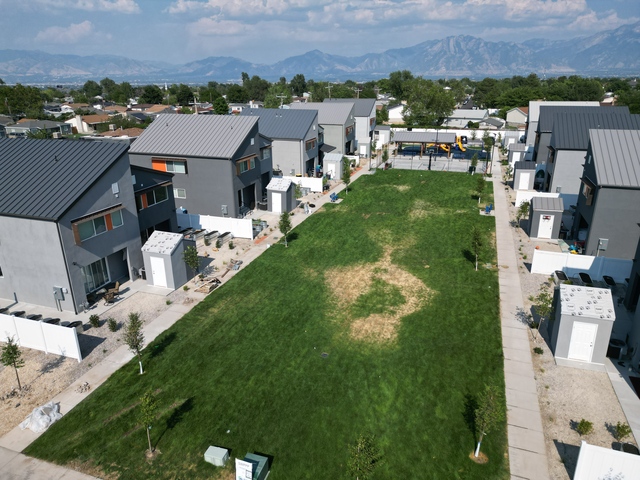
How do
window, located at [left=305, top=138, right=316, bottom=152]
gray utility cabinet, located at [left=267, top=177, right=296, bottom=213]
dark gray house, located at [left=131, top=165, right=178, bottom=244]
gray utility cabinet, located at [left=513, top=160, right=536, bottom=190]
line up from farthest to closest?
1. window, located at [left=305, top=138, right=316, bottom=152]
2. gray utility cabinet, located at [left=513, top=160, right=536, bottom=190]
3. gray utility cabinet, located at [left=267, top=177, right=296, bottom=213]
4. dark gray house, located at [left=131, top=165, right=178, bottom=244]

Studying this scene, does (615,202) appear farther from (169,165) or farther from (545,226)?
(169,165)

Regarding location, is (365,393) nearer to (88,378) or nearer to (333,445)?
(333,445)

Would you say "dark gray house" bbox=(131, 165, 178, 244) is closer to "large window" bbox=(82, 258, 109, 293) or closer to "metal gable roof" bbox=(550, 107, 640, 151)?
"large window" bbox=(82, 258, 109, 293)

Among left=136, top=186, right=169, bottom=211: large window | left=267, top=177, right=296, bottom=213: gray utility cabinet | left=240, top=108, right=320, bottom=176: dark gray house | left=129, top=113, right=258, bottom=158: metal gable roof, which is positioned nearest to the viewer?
left=136, top=186, right=169, bottom=211: large window

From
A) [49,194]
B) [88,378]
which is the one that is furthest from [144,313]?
[49,194]

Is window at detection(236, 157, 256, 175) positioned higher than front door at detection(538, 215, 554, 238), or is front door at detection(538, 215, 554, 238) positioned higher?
window at detection(236, 157, 256, 175)

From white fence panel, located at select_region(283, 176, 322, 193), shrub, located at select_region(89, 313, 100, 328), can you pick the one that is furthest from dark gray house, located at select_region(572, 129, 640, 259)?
shrub, located at select_region(89, 313, 100, 328)
